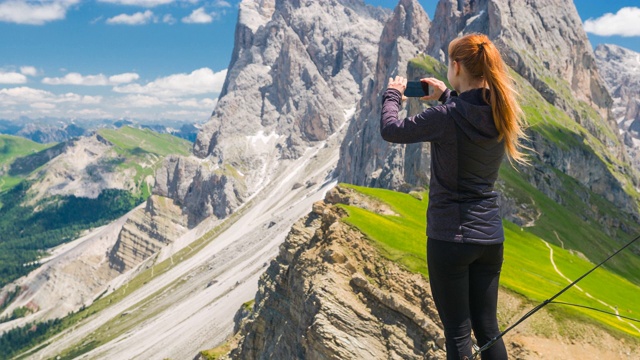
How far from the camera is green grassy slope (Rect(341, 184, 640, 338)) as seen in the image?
34344 millimetres

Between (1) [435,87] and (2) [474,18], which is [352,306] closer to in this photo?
(1) [435,87]

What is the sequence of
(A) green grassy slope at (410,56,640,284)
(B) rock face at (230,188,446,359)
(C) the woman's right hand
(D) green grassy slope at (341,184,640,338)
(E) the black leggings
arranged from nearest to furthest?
(E) the black leggings → (C) the woman's right hand → (B) rock face at (230,188,446,359) → (D) green grassy slope at (341,184,640,338) → (A) green grassy slope at (410,56,640,284)

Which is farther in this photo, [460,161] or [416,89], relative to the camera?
[416,89]

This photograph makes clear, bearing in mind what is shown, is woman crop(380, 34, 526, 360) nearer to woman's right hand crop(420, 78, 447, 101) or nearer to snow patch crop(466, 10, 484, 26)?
woman's right hand crop(420, 78, 447, 101)

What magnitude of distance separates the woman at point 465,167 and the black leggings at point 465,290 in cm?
1

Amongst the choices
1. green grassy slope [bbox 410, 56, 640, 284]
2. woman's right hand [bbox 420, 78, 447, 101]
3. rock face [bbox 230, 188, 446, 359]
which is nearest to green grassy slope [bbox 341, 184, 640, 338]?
rock face [bbox 230, 188, 446, 359]

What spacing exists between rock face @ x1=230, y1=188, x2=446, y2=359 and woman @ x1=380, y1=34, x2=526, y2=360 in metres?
24.5

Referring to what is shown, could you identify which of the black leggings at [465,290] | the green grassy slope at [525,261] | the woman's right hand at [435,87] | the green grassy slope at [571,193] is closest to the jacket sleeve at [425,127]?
the woman's right hand at [435,87]

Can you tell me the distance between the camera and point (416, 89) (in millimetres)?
8492

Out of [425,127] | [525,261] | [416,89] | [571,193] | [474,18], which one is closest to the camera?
[425,127]

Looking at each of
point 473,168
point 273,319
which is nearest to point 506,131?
point 473,168

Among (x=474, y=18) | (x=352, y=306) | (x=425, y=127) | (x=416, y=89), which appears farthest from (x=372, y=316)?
(x=474, y=18)

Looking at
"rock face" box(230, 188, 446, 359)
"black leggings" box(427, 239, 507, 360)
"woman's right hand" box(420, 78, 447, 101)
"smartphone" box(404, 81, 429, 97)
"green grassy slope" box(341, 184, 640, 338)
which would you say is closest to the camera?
"black leggings" box(427, 239, 507, 360)

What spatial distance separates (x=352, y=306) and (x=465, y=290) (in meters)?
26.5
